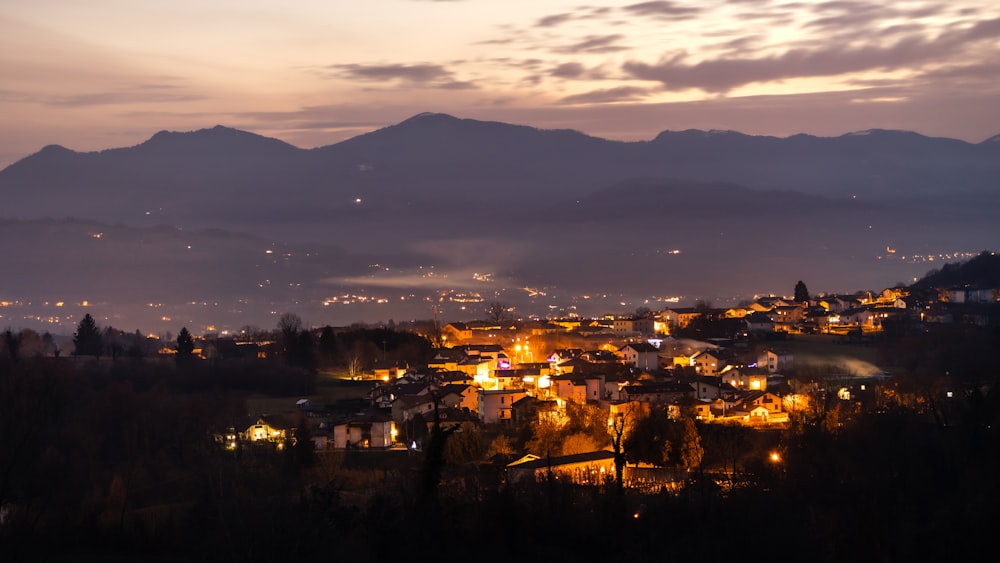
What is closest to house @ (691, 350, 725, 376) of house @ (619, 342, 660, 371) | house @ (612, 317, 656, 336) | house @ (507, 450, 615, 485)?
house @ (619, 342, 660, 371)

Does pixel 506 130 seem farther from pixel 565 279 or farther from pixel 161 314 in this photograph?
pixel 161 314

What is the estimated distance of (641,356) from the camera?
3253 centimetres

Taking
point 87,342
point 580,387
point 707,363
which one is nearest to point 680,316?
point 707,363

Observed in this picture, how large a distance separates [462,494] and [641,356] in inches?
648

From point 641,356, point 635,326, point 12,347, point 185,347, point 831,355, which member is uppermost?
point 12,347

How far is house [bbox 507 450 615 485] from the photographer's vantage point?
18.3 metres

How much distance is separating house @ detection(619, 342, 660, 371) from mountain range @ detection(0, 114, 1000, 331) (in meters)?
19.7

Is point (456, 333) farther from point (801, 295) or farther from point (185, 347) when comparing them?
point (801, 295)

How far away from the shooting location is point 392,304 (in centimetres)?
5609

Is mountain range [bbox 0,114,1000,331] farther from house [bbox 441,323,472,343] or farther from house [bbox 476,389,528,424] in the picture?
house [bbox 476,389,528,424]

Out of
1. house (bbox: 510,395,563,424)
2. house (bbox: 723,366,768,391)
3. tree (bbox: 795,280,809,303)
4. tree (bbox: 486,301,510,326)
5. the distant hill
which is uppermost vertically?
the distant hill

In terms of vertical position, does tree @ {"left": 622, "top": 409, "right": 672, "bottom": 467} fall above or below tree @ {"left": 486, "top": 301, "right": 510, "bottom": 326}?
below

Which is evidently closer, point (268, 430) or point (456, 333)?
point (268, 430)

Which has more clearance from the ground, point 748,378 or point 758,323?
point 758,323
